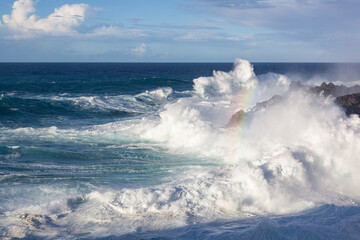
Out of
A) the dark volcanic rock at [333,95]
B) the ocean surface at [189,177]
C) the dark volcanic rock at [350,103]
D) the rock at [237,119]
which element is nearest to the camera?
the ocean surface at [189,177]

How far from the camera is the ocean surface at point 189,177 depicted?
6.94 meters

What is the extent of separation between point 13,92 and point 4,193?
2575cm

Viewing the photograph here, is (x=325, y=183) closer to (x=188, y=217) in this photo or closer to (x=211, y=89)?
(x=188, y=217)

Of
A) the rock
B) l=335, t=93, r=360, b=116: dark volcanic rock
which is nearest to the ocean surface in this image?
the rock

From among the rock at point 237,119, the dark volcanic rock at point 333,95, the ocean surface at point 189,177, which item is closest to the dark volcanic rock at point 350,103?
the dark volcanic rock at point 333,95

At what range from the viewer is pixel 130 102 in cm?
2728

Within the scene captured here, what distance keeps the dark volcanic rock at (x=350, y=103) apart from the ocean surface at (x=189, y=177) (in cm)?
47

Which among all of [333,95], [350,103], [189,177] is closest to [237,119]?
[333,95]

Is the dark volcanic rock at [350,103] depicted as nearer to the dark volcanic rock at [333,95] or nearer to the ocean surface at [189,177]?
the dark volcanic rock at [333,95]

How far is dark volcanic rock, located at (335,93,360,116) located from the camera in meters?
13.2

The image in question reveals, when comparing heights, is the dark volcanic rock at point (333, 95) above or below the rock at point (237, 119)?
above

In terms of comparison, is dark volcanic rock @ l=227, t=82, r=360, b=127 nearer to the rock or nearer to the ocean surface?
the rock

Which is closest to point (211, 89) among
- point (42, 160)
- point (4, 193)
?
point (42, 160)

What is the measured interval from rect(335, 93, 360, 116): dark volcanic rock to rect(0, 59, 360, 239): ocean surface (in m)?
0.47
